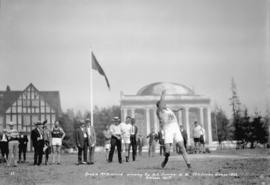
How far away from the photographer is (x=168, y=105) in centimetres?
Answer: 7012

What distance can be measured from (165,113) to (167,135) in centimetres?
54

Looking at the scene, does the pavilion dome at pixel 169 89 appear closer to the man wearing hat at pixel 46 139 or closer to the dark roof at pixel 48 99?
the dark roof at pixel 48 99

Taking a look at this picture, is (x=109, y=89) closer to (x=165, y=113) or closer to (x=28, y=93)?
(x=165, y=113)

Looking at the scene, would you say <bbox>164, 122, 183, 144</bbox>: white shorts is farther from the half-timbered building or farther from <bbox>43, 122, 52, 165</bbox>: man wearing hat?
the half-timbered building

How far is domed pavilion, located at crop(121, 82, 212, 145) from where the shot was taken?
70775mm

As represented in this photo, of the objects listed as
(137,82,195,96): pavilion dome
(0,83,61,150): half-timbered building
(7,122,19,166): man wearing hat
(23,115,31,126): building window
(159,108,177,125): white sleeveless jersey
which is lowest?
(7,122,19,166): man wearing hat

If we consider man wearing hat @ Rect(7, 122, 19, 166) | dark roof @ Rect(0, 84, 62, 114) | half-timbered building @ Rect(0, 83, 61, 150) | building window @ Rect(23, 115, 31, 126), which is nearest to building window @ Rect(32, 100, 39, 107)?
half-timbered building @ Rect(0, 83, 61, 150)

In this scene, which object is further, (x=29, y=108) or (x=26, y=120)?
(x=29, y=108)

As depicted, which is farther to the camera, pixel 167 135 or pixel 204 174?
pixel 167 135

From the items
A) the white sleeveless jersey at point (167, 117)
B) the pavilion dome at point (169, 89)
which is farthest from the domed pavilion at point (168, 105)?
the white sleeveless jersey at point (167, 117)

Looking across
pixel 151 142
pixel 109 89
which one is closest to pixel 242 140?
pixel 151 142

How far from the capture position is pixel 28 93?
48.1m

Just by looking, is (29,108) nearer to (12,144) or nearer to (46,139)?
(46,139)

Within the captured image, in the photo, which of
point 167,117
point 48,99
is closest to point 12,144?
point 167,117
